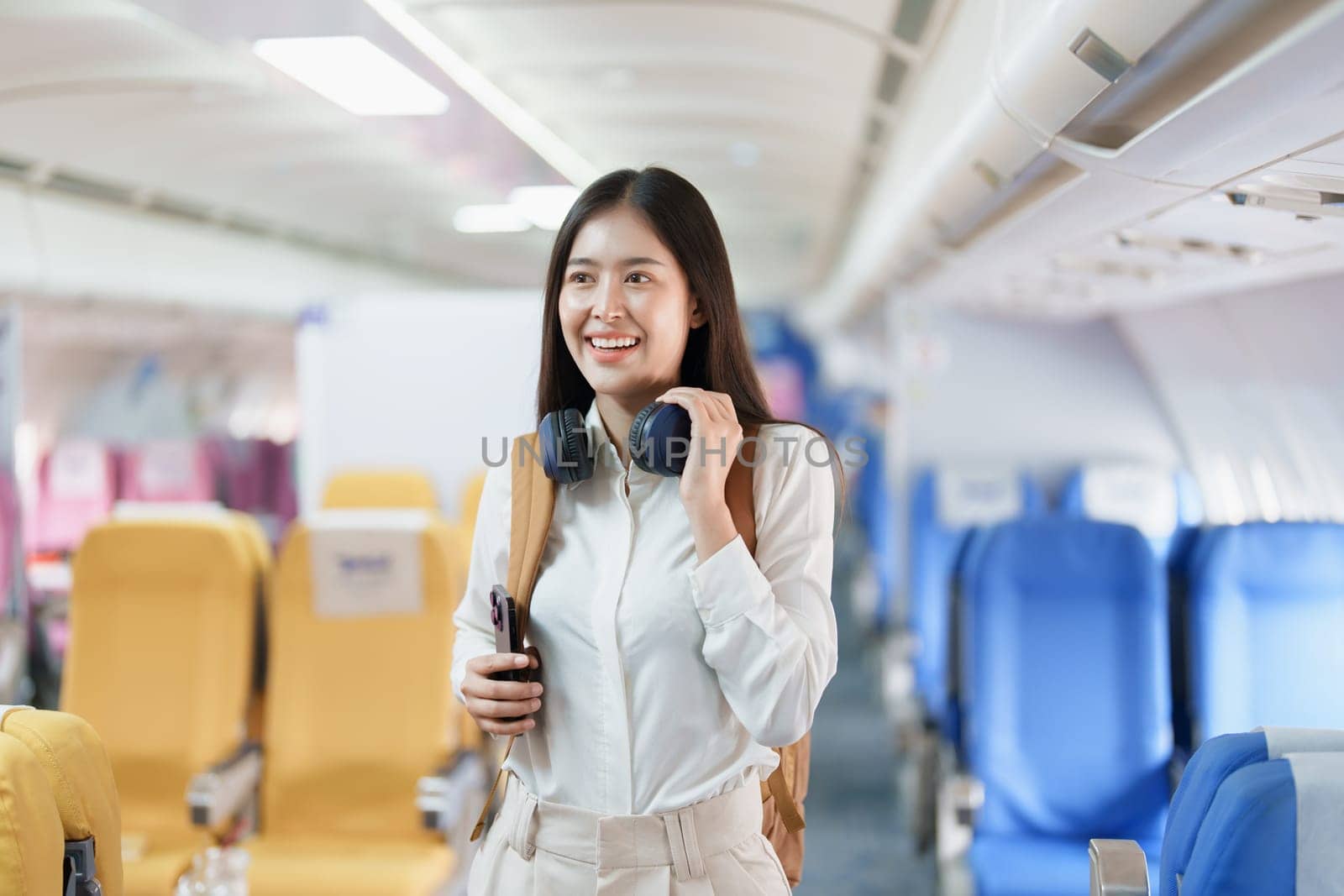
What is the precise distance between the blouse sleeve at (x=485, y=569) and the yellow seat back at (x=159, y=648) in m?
1.75

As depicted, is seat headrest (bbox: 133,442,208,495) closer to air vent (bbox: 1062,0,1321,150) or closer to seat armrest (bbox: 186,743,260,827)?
seat armrest (bbox: 186,743,260,827)

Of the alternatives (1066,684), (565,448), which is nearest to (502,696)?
(565,448)

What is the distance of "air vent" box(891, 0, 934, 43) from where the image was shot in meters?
3.62

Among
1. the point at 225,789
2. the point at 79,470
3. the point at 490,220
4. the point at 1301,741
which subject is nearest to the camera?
the point at 1301,741

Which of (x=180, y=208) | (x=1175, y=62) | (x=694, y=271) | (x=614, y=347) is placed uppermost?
(x=180, y=208)

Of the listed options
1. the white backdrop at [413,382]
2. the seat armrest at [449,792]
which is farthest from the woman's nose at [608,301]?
the white backdrop at [413,382]

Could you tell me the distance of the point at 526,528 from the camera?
1.66m

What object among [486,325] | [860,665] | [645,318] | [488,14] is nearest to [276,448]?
[486,325]

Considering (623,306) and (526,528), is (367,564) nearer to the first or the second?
(526,528)

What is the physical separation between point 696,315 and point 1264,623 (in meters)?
1.97

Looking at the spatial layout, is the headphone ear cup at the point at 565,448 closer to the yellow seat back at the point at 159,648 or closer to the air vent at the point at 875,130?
the yellow seat back at the point at 159,648

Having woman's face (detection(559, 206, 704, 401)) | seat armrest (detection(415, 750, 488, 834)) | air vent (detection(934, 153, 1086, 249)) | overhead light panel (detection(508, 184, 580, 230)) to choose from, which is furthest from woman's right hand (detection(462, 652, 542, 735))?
overhead light panel (detection(508, 184, 580, 230))

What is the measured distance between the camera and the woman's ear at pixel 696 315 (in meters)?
1.68

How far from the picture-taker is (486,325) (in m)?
4.76
